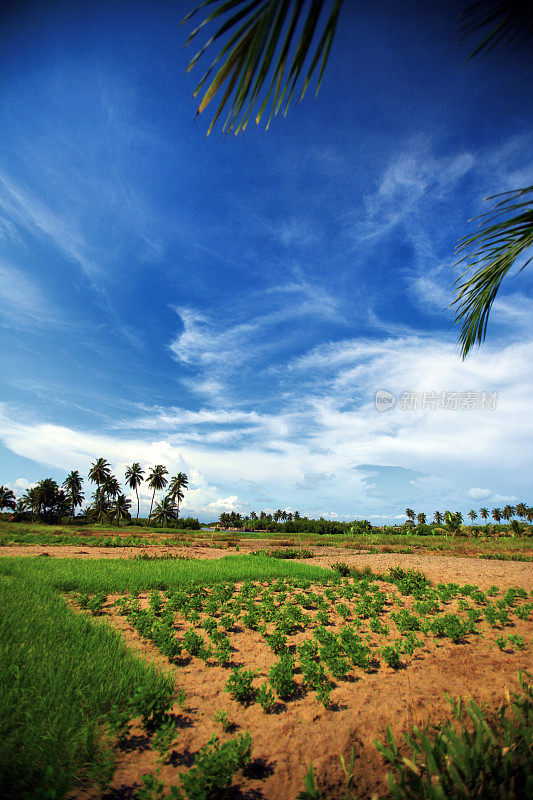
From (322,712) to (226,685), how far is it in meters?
1.43

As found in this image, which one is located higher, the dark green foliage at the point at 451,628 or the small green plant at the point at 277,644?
the dark green foliage at the point at 451,628

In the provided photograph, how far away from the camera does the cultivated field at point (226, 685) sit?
3.08m

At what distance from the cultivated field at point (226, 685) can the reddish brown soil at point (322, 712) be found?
2 cm

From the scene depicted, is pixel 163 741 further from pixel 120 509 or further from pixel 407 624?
pixel 120 509

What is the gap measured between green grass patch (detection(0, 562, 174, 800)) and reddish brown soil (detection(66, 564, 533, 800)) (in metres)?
0.34

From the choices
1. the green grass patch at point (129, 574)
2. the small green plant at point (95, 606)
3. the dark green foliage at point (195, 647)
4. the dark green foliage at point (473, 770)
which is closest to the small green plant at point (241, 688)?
the dark green foliage at point (195, 647)

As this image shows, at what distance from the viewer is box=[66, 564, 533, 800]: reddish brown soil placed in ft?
10.6

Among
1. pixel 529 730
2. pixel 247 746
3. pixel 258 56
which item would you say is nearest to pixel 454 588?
pixel 529 730

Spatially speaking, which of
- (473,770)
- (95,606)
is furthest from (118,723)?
(95,606)

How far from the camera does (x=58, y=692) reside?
393 centimetres

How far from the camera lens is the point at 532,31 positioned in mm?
1871

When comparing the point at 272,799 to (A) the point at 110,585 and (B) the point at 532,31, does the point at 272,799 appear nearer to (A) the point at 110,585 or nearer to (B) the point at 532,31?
(B) the point at 532,31

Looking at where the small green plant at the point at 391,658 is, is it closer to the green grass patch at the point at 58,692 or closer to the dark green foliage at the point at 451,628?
the dark green foliage at the point at 451,628

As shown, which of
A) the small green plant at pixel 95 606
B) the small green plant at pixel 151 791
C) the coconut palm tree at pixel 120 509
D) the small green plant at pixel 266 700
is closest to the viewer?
the small green plant at pixel 151 791
